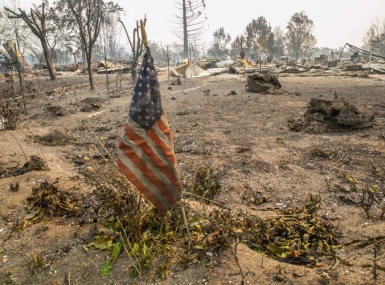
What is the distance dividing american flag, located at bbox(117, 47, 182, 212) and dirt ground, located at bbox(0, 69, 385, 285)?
62cm

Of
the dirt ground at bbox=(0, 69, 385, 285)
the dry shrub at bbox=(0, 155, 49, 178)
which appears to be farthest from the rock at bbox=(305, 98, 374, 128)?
the dry shrub at bbox=(0, 155, 49, 178)

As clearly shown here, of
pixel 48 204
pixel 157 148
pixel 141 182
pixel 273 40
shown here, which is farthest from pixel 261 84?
pixel 273 40

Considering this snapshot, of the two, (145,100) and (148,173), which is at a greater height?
(145,100)

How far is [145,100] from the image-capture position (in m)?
2.24

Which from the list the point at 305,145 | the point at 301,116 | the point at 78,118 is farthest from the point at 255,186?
the point at 78,118

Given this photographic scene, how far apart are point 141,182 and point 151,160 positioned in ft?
0.62

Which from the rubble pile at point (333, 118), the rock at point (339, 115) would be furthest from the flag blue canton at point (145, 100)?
the rock at point (339, 115)

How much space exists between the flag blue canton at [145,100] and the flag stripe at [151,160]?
0.39ft

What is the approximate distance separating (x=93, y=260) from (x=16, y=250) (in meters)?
0.81

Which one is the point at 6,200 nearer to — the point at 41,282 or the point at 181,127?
the point at 41,282

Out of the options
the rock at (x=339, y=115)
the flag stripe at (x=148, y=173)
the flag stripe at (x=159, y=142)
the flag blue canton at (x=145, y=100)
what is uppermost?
the flag blue canton at (x=145, y=100)

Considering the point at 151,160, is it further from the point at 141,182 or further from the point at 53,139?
the point at 53,139

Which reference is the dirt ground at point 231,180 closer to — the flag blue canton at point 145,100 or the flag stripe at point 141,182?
the flag stripe at point 141,182

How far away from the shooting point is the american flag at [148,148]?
7.22 ft
